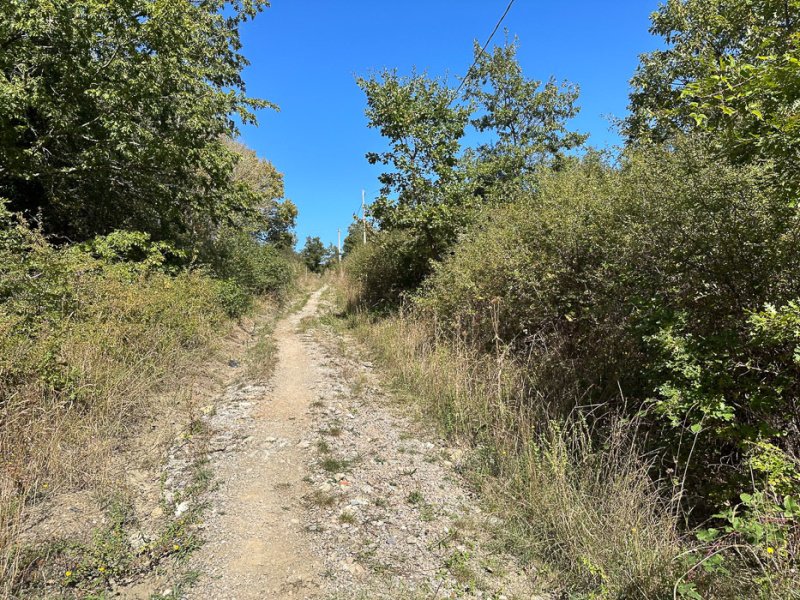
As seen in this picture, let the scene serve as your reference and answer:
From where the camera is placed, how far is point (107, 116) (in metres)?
8.19

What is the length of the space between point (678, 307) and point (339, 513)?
356cm

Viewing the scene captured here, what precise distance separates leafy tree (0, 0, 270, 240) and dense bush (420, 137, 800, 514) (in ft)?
24.7

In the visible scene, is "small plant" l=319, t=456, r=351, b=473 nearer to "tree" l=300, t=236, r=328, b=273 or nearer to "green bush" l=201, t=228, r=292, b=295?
"green bush" l=201, t=228, r=292, b=295

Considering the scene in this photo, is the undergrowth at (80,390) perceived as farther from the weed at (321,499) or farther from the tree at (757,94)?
the tree at (757,94)

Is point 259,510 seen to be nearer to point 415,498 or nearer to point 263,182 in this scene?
point 415,498

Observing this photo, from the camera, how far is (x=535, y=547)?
314cm

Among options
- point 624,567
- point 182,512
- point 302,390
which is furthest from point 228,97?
point 624,567

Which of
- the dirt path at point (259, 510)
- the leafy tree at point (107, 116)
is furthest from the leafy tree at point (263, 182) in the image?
the dirt path at point (259, 510)

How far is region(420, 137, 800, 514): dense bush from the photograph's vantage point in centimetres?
296

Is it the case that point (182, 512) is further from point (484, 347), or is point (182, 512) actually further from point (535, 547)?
point (484, 347)

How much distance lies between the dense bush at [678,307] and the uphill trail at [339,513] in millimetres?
1607

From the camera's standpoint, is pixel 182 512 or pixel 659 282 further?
pixel 659 282

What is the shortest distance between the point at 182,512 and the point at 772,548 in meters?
4.00

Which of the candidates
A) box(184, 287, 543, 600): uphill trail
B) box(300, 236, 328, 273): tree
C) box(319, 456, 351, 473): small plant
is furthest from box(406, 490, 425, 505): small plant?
box(300, 236, 328, 273): tree
